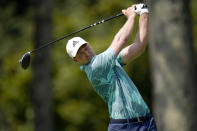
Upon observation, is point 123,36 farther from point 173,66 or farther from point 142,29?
point 173,66

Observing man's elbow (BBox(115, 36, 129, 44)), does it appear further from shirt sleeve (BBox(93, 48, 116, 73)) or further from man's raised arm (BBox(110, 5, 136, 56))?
shirt sleeve (BBox(93, 48, 116, 73))

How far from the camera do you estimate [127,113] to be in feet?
19.8

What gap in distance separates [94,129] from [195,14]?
363cm

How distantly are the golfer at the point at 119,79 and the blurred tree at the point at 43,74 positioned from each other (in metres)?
7.52

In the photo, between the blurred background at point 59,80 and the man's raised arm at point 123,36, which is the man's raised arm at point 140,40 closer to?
the man's raised arm at point 123,36

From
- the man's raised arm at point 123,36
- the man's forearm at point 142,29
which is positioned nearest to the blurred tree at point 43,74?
the man's raised arm at point 123,36

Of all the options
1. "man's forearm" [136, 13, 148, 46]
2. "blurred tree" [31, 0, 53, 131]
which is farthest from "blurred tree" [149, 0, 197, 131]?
"blurred tree" [31, 0, 53, 131]

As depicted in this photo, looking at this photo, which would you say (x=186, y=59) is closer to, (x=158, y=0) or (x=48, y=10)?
(x=158, y=0)

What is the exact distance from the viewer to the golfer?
19.7ft

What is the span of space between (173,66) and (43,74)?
9358mm

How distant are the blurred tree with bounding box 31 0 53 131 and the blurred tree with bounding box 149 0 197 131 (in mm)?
9165

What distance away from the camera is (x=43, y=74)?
13641 millimetres

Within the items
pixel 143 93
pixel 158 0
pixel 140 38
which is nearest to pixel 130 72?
pixel 143 93

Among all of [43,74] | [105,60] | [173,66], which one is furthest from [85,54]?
[43,74]
